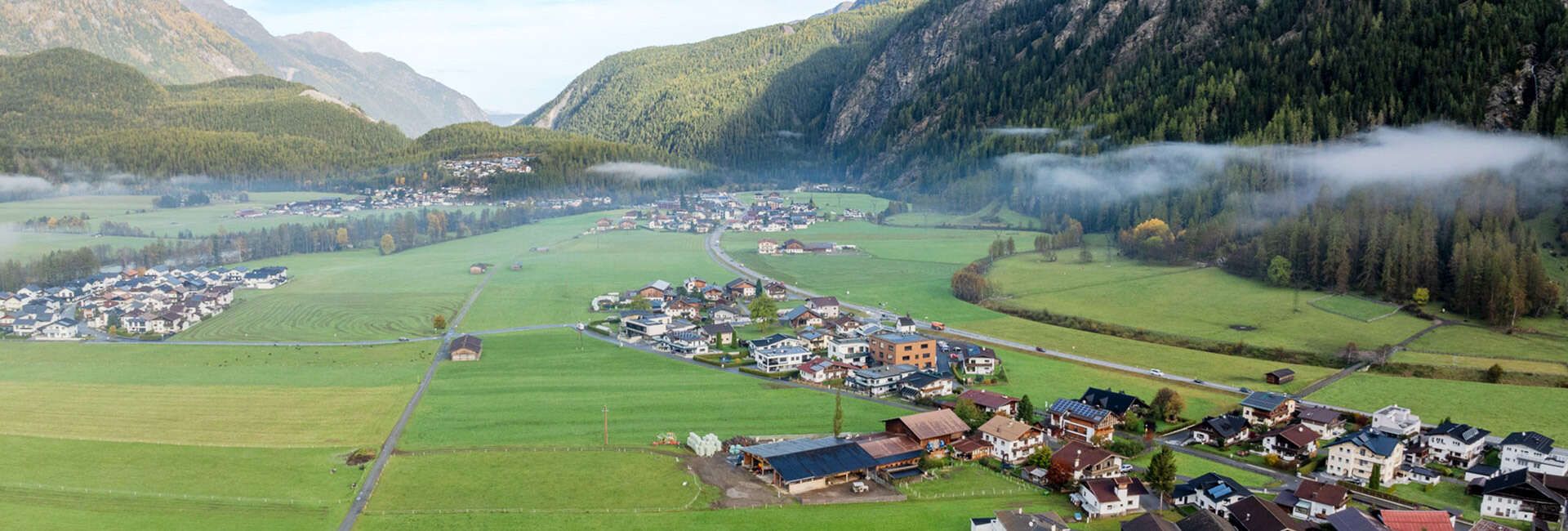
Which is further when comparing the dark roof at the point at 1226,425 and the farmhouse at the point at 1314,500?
the dark roof at the point at 1226,425

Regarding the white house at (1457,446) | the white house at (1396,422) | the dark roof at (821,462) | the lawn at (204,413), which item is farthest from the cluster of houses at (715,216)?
the white house at (1457,446)

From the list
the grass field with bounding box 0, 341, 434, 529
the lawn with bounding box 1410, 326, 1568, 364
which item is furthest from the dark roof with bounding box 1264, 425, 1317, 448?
the grass field with bounding box 0, 341, 434, 529

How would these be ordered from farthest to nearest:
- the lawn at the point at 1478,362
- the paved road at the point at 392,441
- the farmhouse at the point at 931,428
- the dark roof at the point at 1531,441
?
1. the lawn at the point at 1478,362
2. the farmhouse at the point at 931,428
3. the dark roof at the point at 1531,441
4. the paved road at the point at 392,441

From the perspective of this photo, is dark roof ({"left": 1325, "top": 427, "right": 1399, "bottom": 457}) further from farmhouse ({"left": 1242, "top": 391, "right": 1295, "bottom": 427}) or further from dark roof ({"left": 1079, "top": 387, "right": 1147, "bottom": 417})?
dark roof ({"left": 1079, "top": 387, "right": 1147, "bottom": 417})

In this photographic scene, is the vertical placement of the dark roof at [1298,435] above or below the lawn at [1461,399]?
above

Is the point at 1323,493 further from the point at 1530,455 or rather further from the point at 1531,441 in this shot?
the point at 1531,441

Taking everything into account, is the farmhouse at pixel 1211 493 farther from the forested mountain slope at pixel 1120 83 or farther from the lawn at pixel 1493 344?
the forested mountain slope at pixel 1120 83

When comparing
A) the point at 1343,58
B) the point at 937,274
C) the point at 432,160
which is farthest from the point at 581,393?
the point at 432,160

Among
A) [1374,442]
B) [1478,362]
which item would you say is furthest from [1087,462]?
[1478,362]
